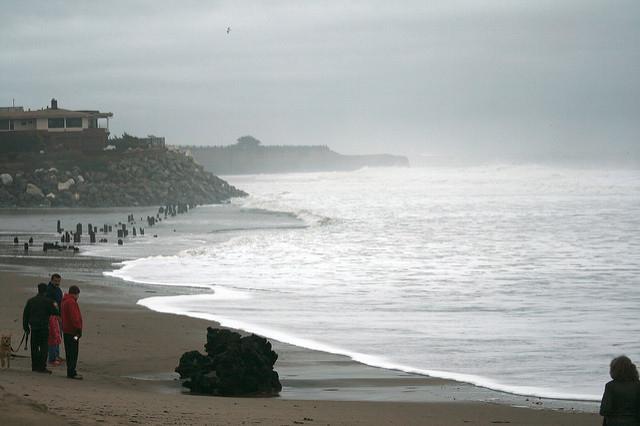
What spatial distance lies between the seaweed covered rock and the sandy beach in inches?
15.7

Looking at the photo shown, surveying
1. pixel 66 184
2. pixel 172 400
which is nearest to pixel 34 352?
pixel 172 400

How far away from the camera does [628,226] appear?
4381cm

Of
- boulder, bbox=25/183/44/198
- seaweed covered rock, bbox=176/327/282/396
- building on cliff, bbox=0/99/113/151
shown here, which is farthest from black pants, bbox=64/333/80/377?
building on cliff, bbox=0/99/113/151

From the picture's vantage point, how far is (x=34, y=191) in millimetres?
69375

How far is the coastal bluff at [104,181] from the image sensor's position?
69.4m

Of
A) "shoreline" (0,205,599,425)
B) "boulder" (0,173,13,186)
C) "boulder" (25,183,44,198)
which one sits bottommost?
"shoreline" (0,205,599,425)

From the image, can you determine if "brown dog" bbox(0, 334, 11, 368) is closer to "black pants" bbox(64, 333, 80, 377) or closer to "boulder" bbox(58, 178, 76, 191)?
"black pants" bbox(64, 333, 80, 377)

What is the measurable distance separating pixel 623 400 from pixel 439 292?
46.5 ft

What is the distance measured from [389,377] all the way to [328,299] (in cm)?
775

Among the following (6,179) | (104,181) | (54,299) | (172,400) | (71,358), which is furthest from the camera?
(104,181)

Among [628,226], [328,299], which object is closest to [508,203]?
[628,226]

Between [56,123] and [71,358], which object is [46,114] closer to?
[56,123]

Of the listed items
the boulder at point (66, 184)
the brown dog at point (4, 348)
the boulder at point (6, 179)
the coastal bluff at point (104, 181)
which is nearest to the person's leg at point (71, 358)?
the brown dog at point (4, 348)

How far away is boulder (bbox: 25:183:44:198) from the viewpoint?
226ft
